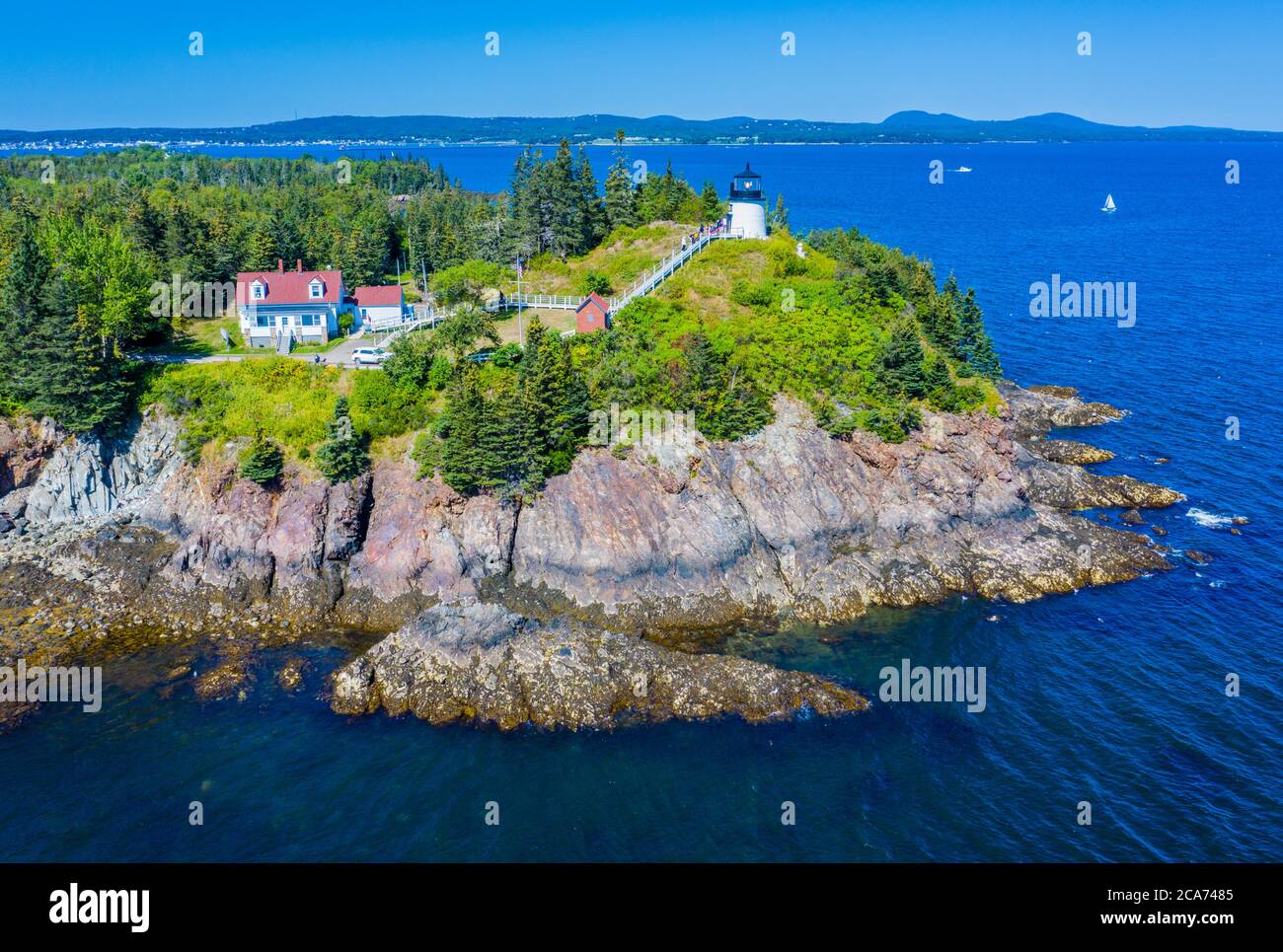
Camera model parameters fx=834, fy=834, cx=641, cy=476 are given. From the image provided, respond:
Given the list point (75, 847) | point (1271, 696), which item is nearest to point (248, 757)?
point (75, 847)

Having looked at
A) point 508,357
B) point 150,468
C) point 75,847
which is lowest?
point 75,847

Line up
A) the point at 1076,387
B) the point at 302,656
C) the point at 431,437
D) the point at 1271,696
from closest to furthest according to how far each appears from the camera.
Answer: the point at 1271,696 < the point at 302,656 < the point at 431,437 < the point at 1076,387

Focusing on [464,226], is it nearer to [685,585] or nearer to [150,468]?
[150,468]

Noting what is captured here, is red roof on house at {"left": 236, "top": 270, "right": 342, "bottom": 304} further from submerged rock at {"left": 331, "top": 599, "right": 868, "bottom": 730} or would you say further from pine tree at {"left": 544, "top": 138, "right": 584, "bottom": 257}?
submerged rock at {"left": 331, "top": 599, "right": 868, "bottom": 730}

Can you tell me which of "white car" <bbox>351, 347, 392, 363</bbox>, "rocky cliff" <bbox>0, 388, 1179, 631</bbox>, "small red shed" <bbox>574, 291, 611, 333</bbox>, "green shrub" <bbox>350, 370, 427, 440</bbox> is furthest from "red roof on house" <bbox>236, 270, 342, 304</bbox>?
"small red shed" <bbox>574, 291, 611, 333</bbox>

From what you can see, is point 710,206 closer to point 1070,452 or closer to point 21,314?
point 1070,452

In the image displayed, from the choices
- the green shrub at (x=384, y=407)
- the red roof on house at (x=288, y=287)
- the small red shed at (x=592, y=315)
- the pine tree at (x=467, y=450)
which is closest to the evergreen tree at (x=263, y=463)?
the green shrub at (x=384, y=407)
